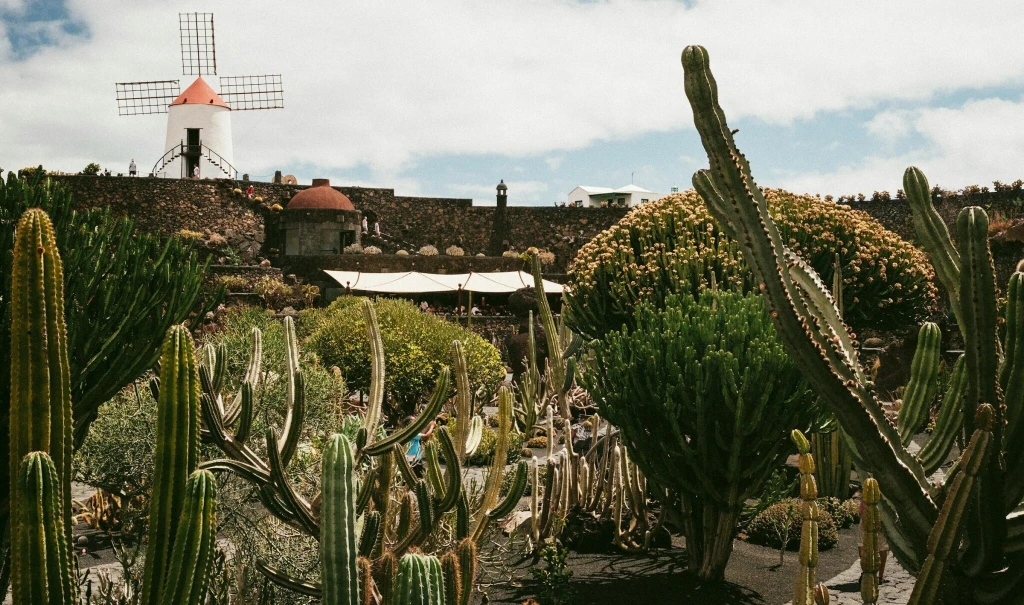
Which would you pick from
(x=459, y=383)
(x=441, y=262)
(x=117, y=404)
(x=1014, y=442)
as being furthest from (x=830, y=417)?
(x=441, y=262)

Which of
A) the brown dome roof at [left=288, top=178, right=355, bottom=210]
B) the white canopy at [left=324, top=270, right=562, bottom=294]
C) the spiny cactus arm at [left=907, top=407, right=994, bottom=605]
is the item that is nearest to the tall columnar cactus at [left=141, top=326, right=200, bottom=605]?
the spiny cactus arm at [left=907, top=407, right=994, bottom=605]

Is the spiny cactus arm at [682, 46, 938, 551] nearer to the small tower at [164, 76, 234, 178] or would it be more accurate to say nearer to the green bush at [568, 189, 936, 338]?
the green bush at [568, 189, 936, 338]

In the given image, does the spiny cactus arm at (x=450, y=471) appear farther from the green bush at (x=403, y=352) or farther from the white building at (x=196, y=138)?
the white building at (x=196, y=138)

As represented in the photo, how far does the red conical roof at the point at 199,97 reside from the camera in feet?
119

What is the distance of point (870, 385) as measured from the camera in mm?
3248

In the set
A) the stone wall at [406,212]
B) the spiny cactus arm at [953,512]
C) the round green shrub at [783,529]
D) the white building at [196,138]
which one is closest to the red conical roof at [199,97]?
the white building at [196,138]

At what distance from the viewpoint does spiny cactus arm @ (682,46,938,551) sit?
9.46 feet

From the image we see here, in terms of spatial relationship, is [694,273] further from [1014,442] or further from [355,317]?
[1014,442]

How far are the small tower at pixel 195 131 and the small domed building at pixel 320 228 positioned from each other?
7.52 meters

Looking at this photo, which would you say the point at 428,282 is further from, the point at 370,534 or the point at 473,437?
the point at 370,534

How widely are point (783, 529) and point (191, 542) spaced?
19.7ft

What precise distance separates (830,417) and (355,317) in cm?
830

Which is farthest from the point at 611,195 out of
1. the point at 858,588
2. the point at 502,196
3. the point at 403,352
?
the point at 858,588

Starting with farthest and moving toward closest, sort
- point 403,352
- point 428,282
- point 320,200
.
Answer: point 320,200 → point 428,282 → point 403,352
